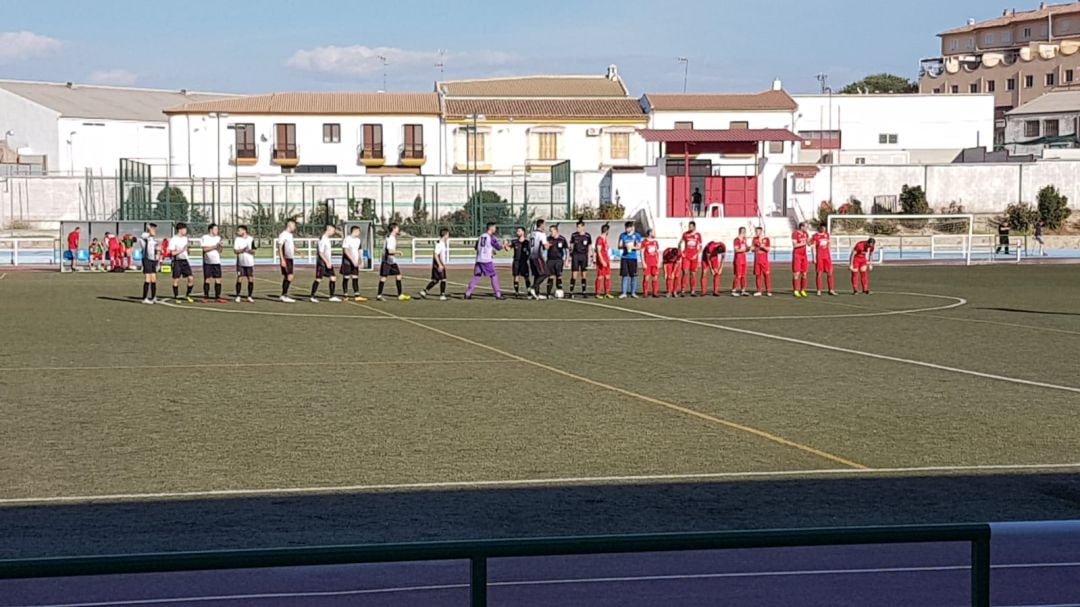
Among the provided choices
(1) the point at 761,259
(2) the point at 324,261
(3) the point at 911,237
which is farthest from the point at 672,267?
(3) the point at 911,237

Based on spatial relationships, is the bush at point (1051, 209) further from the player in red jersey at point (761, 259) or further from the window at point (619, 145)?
the player in red jersey at point (761, 259)

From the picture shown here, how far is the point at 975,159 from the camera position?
76.7 metres

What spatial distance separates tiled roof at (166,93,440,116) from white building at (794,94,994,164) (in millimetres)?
23727

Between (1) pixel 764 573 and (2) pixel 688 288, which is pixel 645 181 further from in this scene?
(1) pixel 764 573

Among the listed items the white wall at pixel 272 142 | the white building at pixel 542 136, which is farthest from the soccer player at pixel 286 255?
the white building at pixel 542 136

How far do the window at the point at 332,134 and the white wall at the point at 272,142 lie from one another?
0.67 ft

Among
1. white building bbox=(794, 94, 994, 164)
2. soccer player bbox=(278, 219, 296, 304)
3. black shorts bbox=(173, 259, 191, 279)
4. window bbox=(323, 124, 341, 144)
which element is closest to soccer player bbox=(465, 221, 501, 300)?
soccer player bbox=(278, 219, 296, 304)

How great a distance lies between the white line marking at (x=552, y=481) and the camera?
920 centimetres

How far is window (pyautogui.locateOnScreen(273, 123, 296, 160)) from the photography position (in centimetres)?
7508

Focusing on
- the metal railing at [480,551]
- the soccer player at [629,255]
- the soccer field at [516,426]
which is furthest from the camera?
the soccer player at [629,255]

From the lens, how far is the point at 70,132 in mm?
83812

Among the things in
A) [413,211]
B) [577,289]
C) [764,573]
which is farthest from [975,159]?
[764,573]

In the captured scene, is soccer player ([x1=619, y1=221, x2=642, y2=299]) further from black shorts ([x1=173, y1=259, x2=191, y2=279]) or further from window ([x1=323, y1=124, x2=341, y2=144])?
window ([x1=323, y1=124, x2=341, y2=144])

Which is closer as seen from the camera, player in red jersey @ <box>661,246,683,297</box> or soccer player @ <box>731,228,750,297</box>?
soccer player @ <box>731,228,750,297</box>
